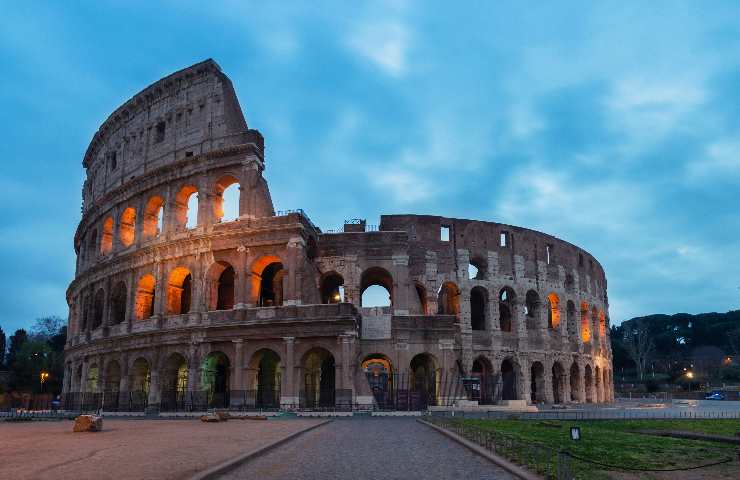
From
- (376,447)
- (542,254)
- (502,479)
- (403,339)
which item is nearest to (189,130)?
(403,339)

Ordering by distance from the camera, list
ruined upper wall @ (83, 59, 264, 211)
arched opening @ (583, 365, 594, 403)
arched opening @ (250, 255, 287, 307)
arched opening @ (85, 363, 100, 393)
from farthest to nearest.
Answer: arched opening @ (583, 365, 594, 403) < arched opening @ (85, 363, 100, 393) < ruined upper wall @ (83, 59, 264, 211) < arched opening @ (250, 255, 287, 307)

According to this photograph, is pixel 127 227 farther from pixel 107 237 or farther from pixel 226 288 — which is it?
pixel 226 288

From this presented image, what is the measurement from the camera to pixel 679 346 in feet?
321

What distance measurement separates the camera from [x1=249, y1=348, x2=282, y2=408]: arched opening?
107 ft

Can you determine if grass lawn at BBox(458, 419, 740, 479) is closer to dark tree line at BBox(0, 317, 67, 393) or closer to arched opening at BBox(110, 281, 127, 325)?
arched opening at BBox(110, 281, 127, 325)

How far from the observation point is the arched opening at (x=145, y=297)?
37594 millimetres

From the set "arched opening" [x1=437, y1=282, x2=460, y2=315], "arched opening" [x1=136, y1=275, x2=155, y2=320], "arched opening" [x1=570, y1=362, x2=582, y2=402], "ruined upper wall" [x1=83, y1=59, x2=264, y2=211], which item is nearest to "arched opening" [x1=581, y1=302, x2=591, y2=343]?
"arched opening" [x1=570, y1=362, x2=582, y2=402]

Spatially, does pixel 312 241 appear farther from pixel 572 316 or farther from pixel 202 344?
pixel 572 316

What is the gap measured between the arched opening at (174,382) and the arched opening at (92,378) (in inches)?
291

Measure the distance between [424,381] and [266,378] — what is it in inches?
377

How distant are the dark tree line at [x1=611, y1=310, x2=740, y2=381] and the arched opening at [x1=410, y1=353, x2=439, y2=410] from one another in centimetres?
5020

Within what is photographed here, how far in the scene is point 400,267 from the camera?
35.9 meters

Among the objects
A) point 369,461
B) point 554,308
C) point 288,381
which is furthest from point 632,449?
point 554,308

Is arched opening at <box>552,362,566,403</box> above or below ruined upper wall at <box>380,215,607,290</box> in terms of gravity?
below
